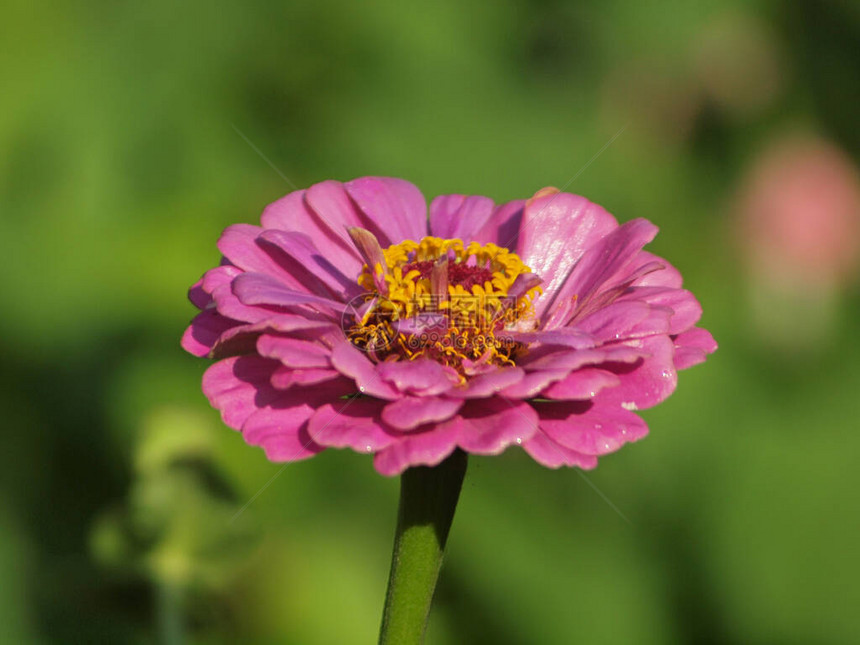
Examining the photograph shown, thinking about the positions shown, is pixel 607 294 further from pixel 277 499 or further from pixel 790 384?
pixel 790 384

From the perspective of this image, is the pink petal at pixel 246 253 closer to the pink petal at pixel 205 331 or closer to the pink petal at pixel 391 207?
the pink petal at pixel 205 331

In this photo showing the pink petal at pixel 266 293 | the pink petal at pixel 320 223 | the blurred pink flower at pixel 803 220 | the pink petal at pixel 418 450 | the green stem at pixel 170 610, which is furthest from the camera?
the blurred pink flower at pixel 803 220

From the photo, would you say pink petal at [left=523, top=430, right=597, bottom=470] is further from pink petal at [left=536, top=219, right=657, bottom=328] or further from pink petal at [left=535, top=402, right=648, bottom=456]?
pink petal at [left=536, top=219, right=657, bottom=328]

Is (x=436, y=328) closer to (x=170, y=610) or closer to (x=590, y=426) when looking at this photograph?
(x=590, y=426)

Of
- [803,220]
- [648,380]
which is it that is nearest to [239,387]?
[648,380]

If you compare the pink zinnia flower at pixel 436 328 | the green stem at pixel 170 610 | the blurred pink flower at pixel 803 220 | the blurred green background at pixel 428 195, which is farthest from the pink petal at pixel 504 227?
the blurred pink flower at pixel 803 220

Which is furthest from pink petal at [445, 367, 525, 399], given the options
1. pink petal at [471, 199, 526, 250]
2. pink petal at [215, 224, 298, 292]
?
pink petal at [471, 199, 526, 250]
